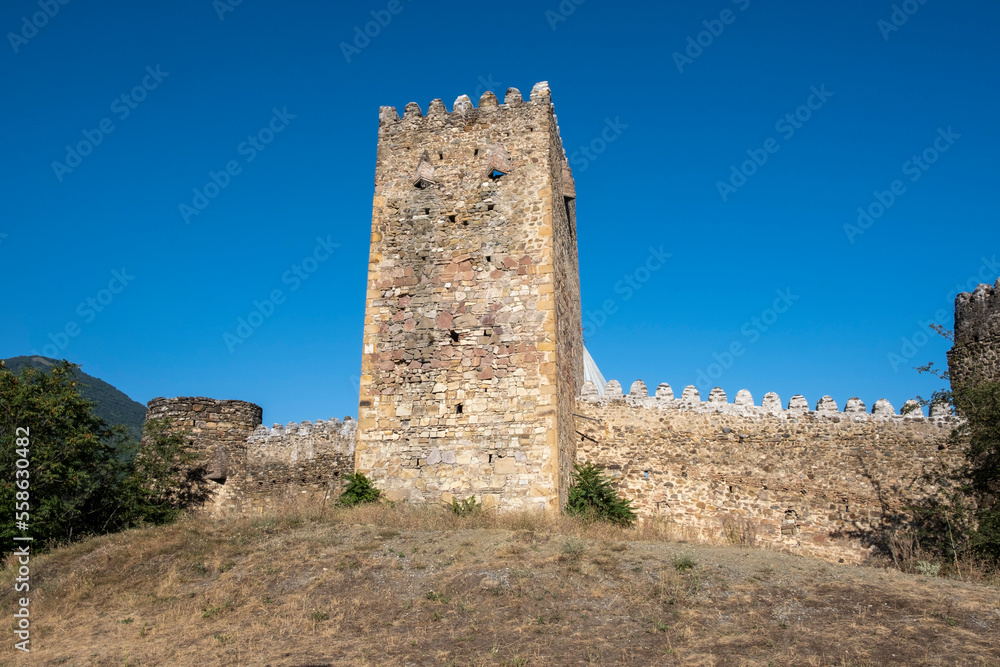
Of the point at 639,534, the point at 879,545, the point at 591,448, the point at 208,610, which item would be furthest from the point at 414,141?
the point at 879,545

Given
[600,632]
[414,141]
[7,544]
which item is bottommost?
[600,632]

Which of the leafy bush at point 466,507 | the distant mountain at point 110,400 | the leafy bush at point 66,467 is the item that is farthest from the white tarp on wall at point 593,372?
the distant mountain at point 110,400

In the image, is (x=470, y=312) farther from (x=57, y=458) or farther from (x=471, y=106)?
(x=57, y=458)

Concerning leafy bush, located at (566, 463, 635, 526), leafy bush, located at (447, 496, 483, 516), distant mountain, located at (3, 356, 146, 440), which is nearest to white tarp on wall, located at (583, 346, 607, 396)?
leafy bush, located at (566, 463, 635, 526)

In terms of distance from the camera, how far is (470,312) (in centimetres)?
1482

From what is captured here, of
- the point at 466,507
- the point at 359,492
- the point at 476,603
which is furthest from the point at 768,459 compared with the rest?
the point at 476,603

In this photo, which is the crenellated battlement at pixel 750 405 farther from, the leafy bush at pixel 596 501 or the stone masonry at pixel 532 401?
the leafy bush at pixel 596 501

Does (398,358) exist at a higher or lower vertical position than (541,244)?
lower

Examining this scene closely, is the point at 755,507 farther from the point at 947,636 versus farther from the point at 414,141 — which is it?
the point at 414,141

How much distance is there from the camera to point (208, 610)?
9.75 m

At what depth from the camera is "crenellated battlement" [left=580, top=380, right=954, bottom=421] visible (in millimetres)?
15898

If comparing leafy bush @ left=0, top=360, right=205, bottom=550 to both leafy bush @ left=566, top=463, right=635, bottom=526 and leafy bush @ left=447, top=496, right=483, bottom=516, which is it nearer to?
leafy bush @ left=447, top=496, right=483, bottom=516

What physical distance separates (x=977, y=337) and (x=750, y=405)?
206 inches

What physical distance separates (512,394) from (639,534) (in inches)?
133
